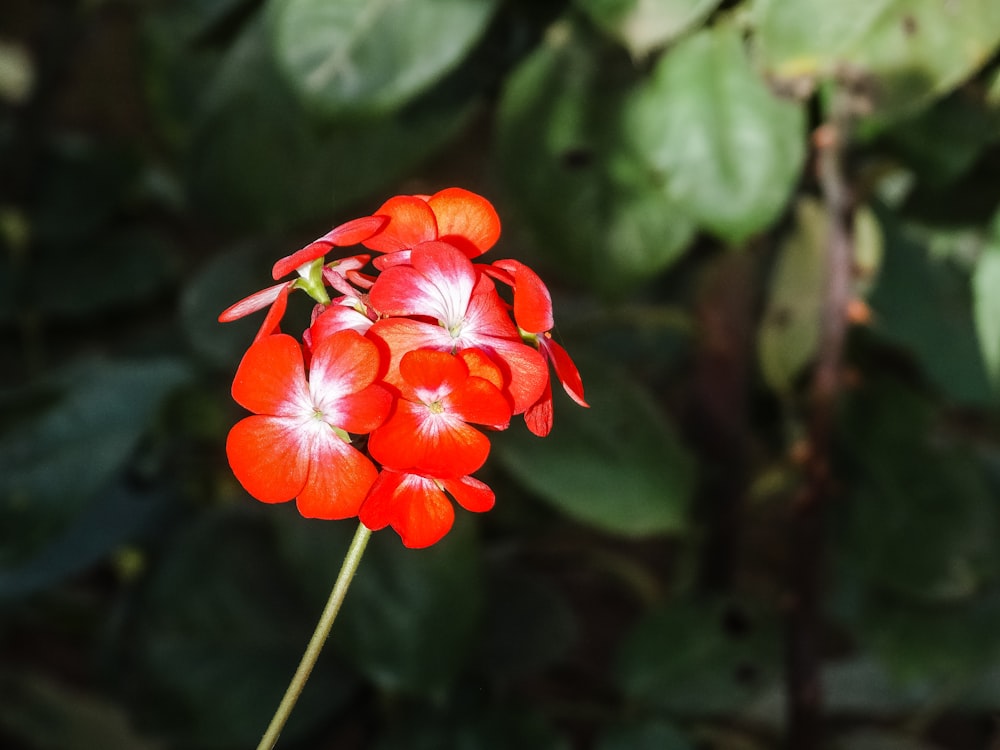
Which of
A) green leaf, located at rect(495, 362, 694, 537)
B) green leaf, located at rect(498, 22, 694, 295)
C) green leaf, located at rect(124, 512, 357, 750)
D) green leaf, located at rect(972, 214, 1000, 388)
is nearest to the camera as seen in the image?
green leaf, located at rect(972, 214, 1000, 388)

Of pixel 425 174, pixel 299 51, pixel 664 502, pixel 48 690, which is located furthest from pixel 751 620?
pixel 425 174

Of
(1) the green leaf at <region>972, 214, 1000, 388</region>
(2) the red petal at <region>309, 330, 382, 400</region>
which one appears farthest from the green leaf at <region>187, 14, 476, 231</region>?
(2) the red petal at <region>309, 330, 382, 400</region>

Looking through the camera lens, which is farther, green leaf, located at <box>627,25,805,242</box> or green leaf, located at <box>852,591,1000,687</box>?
green leaf, located at <box>852,591,1000,687</box>

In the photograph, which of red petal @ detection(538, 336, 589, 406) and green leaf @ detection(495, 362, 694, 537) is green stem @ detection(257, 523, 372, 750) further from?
green leaf @ detection(495, 362, 694, 537)

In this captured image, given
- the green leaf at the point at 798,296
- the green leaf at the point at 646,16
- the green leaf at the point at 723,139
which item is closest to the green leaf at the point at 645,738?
the green leaf at the point at 798,296

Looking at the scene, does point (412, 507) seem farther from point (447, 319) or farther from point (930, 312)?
point (930, 312)

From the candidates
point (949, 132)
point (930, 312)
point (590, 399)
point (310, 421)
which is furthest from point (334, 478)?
point (930, 312)
